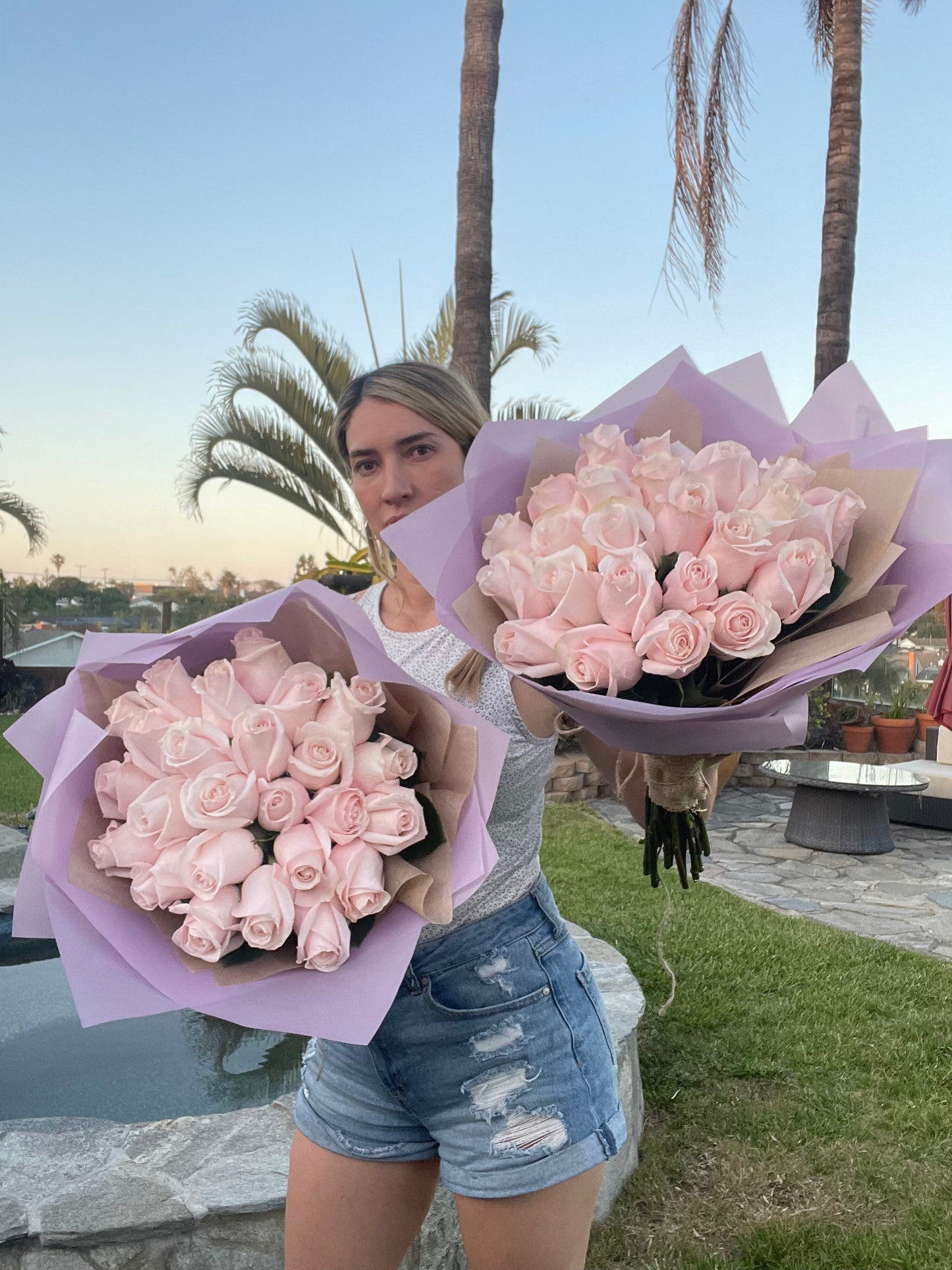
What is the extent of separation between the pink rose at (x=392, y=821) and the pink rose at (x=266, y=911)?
9 centimetres

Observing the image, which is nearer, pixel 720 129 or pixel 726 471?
pixel 726 471

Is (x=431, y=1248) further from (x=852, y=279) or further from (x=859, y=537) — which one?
(x=852, y=279)

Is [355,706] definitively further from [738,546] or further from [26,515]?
[26,515]

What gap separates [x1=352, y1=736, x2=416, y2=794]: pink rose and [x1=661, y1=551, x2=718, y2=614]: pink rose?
28 cm

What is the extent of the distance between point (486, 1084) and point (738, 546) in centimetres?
77

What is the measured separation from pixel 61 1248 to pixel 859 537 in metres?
2.02

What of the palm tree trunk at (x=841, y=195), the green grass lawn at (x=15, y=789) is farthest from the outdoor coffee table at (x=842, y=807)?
the green grass lawn at (x=15, y=789)

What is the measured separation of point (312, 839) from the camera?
0.88 meters

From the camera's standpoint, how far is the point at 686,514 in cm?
89

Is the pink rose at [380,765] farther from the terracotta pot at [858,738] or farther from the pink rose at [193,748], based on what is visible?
the terracotta pot at [858,738]

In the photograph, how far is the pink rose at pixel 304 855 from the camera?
2.86 feet

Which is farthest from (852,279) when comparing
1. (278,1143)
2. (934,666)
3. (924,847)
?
(278,1143)

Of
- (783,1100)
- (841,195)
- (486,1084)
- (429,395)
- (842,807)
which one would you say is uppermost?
(841,195)

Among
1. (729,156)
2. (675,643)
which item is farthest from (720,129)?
(675,643)
